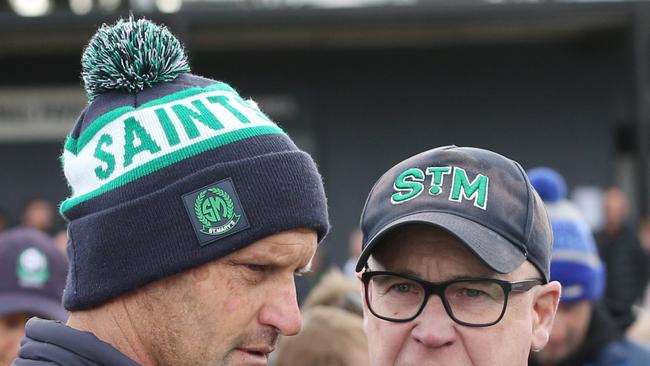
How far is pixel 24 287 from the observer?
159 inches

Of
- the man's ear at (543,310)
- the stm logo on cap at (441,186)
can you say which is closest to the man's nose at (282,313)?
the stm logo on cap at (441,186)

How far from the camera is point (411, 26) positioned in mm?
13562

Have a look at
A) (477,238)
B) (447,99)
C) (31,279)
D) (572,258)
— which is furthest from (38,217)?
(477,238)

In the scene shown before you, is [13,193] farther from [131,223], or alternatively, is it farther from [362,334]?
[131,223]

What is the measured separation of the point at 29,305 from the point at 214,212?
2097 mm

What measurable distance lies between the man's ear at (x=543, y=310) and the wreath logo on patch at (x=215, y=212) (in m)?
0.75

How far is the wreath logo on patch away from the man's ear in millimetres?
750

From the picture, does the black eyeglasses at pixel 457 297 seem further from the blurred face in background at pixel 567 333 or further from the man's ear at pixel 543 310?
the blurred face in background at pixel 567 333

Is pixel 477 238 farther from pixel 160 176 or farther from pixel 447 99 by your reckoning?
pixel 447 99

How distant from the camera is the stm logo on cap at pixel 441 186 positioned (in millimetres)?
2379

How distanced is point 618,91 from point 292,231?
13502 millimetres

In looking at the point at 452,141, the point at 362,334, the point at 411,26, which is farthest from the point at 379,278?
the point at 452,141

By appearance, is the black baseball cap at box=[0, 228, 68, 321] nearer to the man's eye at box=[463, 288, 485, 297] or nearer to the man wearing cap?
the man wearing cap

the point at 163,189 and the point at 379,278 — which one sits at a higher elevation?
the point at 163,189
